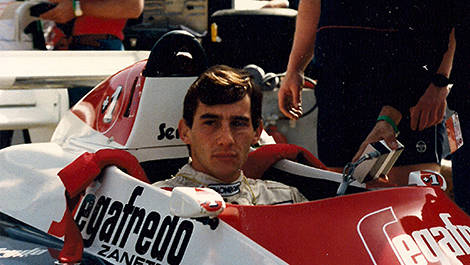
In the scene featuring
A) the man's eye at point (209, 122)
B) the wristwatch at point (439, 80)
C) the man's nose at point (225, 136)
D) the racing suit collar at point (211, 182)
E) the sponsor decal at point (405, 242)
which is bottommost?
the racing suit collar at point (211, 182)

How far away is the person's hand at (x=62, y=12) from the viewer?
4520mm

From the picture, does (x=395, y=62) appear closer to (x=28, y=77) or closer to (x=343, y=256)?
(x=343, y=256)

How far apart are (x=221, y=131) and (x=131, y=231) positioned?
1.56 ft

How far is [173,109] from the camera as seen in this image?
11.4 ft

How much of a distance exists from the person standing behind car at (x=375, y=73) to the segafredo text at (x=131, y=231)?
0.88 metres

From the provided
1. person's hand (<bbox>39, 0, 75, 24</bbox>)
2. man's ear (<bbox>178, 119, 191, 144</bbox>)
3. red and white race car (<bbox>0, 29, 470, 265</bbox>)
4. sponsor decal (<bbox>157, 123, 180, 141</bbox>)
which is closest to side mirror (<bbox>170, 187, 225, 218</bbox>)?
red and white race car (<bbox>0, 29, 470, 265</bbox>)

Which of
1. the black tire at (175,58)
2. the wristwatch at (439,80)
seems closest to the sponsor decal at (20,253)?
the black tire at (175,58)

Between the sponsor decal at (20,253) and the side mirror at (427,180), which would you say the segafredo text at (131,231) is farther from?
the side mirror at (427,180)

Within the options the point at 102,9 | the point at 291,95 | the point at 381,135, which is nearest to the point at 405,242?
the point at 381,135

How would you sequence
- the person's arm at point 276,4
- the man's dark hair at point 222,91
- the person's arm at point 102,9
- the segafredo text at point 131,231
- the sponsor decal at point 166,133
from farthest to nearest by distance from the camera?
the person's arm at point 276,4, the person's arm at point 102,9, the sponsor decal at point 166,133, the man's dark hair at point 222,91, the segafredo text at point 131,231

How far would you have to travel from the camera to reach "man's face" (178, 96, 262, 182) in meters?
2.67

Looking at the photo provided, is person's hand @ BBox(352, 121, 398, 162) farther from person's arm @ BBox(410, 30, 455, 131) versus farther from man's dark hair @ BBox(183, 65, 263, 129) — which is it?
man's dark hair @ BBox(183, 65, 263, 129)

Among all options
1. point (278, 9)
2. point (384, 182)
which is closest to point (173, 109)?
point (384, 182)

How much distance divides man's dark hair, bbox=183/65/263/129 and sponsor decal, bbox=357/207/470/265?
27.6 inches
